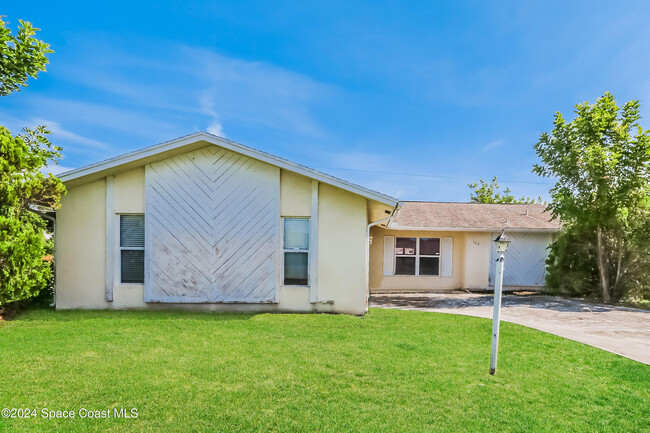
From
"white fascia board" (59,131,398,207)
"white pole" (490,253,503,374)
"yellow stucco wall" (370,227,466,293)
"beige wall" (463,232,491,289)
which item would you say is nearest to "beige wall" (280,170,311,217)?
"white fascia board" (59,131,398,207)

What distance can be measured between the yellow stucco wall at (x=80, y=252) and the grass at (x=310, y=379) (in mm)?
1400

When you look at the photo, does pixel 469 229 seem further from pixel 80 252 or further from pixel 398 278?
pixel 80 252

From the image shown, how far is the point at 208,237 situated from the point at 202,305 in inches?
70.7

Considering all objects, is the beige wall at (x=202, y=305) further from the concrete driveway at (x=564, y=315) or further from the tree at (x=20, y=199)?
the concrete driveway at (x=564, y=315)

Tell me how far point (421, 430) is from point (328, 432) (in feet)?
3.03

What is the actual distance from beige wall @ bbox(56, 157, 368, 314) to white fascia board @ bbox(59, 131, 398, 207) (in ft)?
1.29

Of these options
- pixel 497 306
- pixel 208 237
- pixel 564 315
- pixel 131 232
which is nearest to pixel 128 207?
pixel 131 232

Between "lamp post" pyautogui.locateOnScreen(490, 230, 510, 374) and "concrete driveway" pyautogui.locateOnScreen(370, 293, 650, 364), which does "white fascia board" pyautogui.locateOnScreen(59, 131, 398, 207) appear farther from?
"concrete driveway" pyautogui.locateOnScreen(370, 293, 650, 364)

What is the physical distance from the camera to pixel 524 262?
14602 millimetres

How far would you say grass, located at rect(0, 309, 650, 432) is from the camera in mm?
3322

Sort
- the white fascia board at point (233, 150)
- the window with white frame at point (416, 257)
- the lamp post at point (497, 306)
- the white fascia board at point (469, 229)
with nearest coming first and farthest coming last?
the lamp post at point (497, 306)
the white fascia board at point (233, 150)
the white fascia board at point (469, 229)
the window with white frame at point (416, 257)

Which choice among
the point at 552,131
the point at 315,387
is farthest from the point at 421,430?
the point at 552,131

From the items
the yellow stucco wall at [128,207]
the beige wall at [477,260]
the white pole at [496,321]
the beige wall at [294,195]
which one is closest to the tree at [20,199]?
the yellow stucco wall at [128,207]

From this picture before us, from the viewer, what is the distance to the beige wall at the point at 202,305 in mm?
8250
